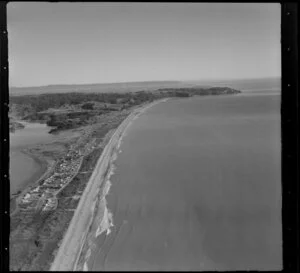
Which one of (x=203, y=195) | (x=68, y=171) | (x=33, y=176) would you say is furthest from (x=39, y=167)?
(x=203, y=195)

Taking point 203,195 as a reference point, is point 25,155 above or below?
above

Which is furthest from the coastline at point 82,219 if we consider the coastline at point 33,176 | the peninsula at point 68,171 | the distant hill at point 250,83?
the distant hill at point 250,83

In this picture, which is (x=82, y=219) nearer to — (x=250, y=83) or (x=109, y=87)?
(x=109, y=87)

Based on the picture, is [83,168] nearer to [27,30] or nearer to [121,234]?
[121,234]

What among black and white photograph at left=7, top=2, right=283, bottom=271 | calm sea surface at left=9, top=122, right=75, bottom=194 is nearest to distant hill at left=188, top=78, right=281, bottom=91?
black and white photograph at left=7, top=2, right=283, bottom=271

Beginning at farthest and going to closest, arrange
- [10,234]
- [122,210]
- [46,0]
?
[122,210] → [10,234] → [46,0]
